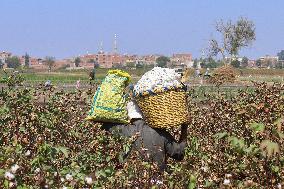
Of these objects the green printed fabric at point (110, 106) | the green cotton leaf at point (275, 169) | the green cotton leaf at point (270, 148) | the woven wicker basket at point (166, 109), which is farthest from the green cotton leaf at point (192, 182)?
the green printed fabric at point (110, 106)

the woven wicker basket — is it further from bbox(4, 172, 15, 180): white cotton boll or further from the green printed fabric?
bbox(4, 172, 15, 180): white cotton boll

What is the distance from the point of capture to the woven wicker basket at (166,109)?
17.0ft

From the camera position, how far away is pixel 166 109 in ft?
17.1

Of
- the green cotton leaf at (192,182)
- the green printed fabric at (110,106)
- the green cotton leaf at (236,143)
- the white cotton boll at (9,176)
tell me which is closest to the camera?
the white cotton boll at (9,176)

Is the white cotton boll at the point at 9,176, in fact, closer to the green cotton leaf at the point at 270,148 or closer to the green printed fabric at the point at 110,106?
the green cotton leaf at the point at 270,148

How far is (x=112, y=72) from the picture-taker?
5703 mm

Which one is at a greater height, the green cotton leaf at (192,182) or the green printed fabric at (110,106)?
the green printed fabric at (110,106)

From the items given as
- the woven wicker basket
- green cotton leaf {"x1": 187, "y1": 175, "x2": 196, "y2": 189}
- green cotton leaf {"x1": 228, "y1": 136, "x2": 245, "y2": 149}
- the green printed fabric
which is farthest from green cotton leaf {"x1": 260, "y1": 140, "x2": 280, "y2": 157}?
the green printed fabric

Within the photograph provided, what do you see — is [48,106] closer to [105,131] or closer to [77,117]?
[77,117]

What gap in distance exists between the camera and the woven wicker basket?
5.19m

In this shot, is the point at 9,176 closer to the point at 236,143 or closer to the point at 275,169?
the point at 236,143

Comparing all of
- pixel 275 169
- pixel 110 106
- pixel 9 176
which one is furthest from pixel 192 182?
pixel 110 106

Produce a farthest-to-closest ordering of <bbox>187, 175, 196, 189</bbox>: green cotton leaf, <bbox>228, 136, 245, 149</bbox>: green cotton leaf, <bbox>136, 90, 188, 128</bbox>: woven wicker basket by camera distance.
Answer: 1. <bbox>136, 90, 188, 128</bbox>: woven wicker basket
2. <bbox>228, 136, 245, 149</bbox>: green cotton leaf
3. <bbox>187, 175, 196, 189</bbox>: green cotton leaf

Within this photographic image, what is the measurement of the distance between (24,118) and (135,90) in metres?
2.03
